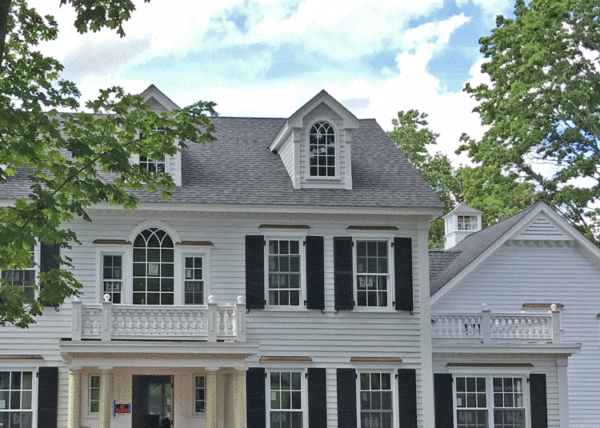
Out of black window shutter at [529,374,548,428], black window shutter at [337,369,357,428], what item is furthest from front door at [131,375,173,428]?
black window shutter at [529,374,548,428]

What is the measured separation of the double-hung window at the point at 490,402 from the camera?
80.2ft

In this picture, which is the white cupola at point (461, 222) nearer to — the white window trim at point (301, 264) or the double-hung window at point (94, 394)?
the white window trim at point (301, 264)

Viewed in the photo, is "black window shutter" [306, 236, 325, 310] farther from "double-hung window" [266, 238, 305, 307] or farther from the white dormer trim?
the white dormer trim

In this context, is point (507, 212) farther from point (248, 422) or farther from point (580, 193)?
point (248, 422)

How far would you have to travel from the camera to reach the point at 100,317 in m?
22.5

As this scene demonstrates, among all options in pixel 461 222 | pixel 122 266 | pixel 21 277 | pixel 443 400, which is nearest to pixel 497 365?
pixel 443 400

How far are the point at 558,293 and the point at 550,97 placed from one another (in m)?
8.02

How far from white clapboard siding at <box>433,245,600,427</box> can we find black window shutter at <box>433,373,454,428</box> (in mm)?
3384

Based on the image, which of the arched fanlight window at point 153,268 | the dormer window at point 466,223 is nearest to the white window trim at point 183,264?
the arched fanlight window at point 153,268

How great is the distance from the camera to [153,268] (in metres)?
23.8

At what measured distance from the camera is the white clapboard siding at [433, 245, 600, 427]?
1086 inches

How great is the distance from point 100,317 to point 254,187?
17.0 feet

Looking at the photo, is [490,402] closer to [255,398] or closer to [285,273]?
[255,398]

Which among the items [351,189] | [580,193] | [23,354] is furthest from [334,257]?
[580,193]
